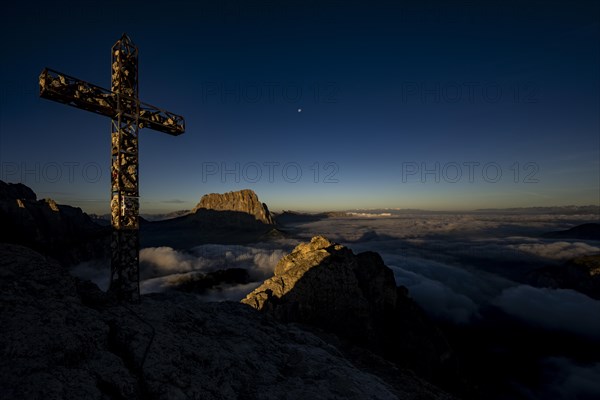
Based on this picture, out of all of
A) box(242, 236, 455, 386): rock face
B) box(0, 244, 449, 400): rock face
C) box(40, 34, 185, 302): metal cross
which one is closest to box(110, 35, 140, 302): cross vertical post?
box(40, 34, 185, 302): metal cross

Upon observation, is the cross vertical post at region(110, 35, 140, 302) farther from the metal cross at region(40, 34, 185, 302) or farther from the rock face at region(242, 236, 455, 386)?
the rock face at region(242, 236, 455, 386)

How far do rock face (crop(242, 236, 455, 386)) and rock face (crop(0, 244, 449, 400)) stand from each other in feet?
94.9

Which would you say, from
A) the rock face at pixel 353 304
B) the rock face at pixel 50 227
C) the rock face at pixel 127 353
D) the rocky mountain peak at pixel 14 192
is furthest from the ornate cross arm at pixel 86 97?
the rocky mountain peak at pixel 14 192

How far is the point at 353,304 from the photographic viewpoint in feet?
144

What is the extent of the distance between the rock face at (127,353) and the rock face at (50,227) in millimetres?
118906

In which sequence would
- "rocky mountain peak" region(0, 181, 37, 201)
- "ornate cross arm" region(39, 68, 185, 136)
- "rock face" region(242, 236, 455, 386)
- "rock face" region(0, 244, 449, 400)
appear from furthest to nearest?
"rocky mountain peak" region(0, 181, 37, 201), "rock face" region(242, 236, 455, 386), "ornate cross arm" region(39, 68, 185, 136), "rock face" region(0, 244, 449, 400)

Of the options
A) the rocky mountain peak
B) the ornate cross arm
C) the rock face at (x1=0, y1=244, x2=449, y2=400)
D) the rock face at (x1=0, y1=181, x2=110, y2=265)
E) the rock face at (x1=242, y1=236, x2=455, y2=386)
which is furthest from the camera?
the rocky mountain peak

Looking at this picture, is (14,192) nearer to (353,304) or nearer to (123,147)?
(353,304)

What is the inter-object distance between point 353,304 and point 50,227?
537ft

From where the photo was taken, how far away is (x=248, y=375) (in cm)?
726

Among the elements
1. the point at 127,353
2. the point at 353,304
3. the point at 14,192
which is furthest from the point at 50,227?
the point at 127,353

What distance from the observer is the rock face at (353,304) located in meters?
39.9

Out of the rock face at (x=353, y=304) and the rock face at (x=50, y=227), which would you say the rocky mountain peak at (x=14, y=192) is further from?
the rock face at (x=353, y=304)

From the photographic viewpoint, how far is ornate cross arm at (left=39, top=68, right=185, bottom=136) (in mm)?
10812
